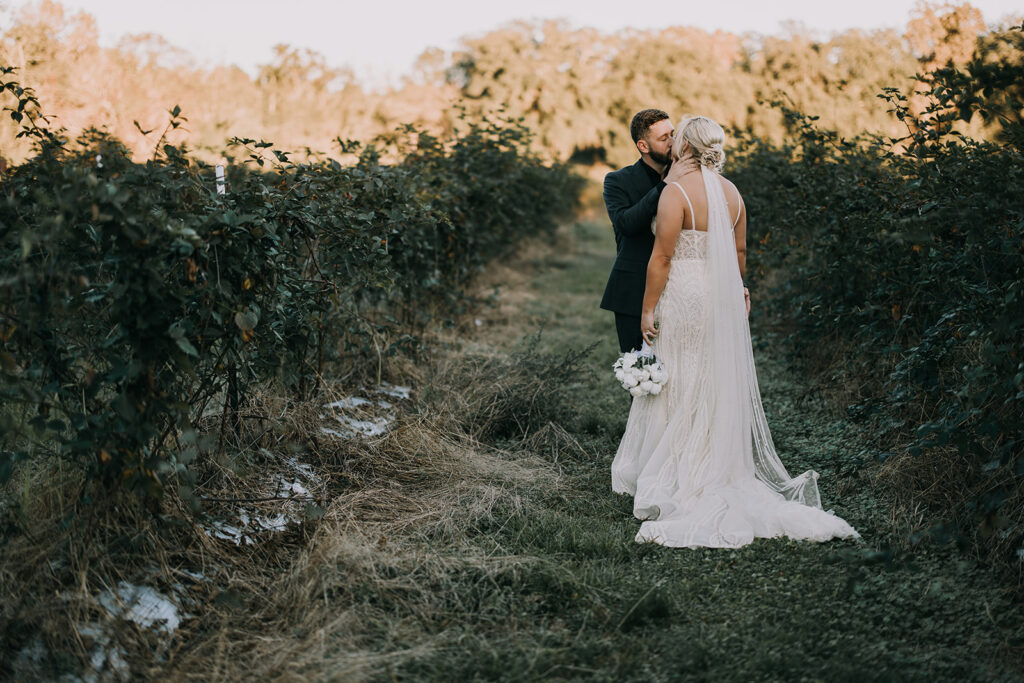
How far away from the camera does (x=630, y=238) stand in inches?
168

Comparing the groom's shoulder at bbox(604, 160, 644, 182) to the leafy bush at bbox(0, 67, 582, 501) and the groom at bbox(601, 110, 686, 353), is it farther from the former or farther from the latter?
the leafy bush at bbox(0, 67, 582, 501)

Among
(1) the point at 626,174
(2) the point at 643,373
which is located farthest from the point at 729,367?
(1) the point at 626,174

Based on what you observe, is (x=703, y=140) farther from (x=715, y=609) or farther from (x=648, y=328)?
(x=715, y=609)

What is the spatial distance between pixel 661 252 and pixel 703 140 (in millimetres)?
568

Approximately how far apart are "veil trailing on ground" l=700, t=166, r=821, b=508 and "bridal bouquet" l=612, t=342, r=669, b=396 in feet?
0.84

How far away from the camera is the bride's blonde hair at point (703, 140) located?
369 centimetres

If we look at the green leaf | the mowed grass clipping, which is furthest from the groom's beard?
the green leaf

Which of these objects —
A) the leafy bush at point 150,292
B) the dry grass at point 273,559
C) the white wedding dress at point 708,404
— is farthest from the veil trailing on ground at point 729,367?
the leafy bush at point 150,292

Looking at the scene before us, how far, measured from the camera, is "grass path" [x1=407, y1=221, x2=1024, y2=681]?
8.18 feet

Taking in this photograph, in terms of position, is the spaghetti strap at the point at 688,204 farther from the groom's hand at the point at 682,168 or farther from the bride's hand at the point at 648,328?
the bride's hand at the point at 648,328

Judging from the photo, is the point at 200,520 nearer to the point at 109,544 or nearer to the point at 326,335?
the point at 109,544

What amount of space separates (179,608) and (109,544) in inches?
13.2

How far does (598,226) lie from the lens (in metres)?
24.0

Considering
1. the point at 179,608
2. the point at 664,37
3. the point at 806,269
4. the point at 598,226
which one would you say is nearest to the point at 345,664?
the point at 179,608
